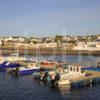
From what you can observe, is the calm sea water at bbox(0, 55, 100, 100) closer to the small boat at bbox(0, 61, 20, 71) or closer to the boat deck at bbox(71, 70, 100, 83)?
the boat deck at bbox(71, 70, 100, 83)

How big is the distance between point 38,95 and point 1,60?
2347 cm

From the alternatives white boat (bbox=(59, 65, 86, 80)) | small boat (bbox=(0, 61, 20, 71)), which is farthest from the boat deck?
small boat (bbox=(0, 61, 20, 71))

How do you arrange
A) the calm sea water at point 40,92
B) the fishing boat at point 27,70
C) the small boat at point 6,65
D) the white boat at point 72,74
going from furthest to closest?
the small boat at point 6,65, the fishing boat at point 27,70, the white boat at point 72,74, the calm sea water at point 40,92

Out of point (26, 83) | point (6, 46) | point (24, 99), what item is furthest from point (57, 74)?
point (6, 46)

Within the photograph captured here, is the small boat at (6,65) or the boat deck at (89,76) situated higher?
the small boat at (6,65)

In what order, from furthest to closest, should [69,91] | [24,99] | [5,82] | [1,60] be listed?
[1,60], [5,82], [69,91], [24,99]

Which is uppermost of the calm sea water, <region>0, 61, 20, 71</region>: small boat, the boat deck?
<region>0, 61, 20, 71</region>: small boat

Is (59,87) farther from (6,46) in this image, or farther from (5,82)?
(6,46)

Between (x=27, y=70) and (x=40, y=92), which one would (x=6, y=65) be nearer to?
(x=27, y=70)

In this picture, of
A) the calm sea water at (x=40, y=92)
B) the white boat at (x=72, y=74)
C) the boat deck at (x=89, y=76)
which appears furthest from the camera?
the white boat at (x=72, y=74)

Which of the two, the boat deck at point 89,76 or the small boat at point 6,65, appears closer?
the boat deck at point 89,76

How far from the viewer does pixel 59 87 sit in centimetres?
3388

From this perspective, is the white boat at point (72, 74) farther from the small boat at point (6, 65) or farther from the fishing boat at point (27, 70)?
the small boat at point (6, 65)

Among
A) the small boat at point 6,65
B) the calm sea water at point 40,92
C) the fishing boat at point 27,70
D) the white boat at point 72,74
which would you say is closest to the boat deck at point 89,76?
the white boat at point 72,74
